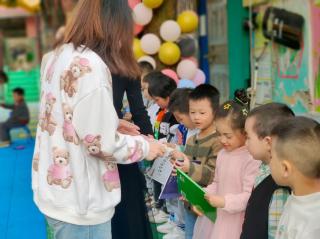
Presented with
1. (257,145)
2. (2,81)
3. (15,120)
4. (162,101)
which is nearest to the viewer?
(257,145)

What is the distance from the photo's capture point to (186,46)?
5.11m

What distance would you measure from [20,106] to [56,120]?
7.57m

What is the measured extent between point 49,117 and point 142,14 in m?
3.52

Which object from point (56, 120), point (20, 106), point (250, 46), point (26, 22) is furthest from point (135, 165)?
point (26, 22)

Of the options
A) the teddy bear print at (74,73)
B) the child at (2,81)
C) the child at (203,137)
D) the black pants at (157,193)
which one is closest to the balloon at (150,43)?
the black pants at (157,193)

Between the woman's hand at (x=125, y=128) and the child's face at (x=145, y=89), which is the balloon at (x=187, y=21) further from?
the woman's hand at (x=125, y=128)

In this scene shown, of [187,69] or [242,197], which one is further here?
[187,69]

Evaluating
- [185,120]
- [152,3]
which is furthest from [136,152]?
[152,3]

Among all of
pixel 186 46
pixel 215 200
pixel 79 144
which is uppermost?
pixel 186 46

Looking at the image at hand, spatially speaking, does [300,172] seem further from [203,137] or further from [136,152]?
[203,137]

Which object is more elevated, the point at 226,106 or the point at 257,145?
the point at 226,106

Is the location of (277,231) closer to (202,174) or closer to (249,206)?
(249,206)

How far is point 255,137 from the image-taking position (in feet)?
6.50

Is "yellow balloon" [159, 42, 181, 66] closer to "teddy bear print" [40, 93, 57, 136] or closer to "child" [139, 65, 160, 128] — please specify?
"child" [139, 65, 160, 128]
